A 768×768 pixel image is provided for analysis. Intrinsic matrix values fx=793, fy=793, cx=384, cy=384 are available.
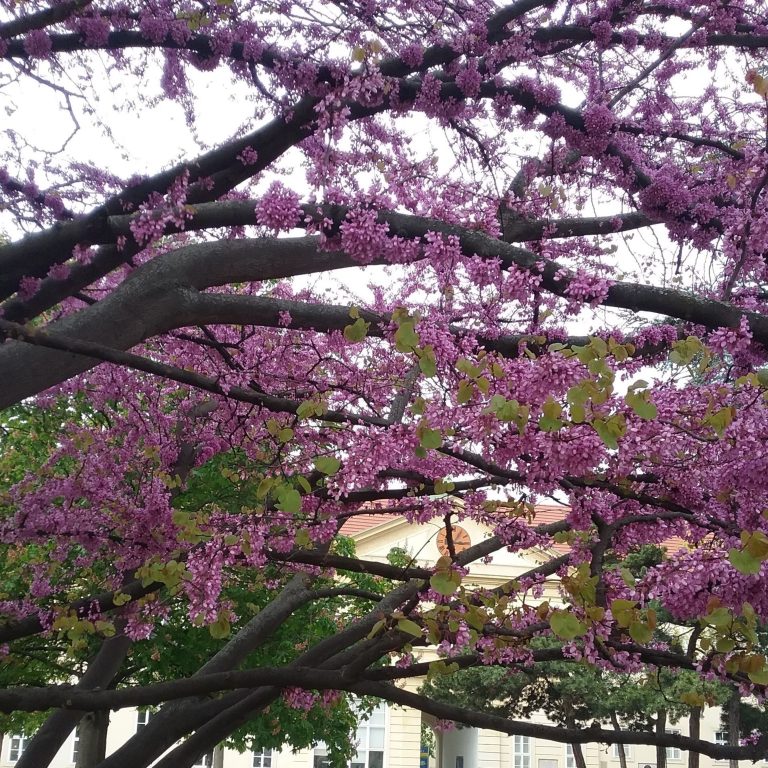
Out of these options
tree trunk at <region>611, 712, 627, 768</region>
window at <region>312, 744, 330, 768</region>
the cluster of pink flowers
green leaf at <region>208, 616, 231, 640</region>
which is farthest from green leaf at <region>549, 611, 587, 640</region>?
window at <region>312, 744, 330, 768</region>

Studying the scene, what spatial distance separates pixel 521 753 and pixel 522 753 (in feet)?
0.15

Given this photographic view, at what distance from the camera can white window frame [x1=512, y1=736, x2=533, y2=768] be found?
30.3 metres

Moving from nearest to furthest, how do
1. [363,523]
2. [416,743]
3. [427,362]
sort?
[427,362]
[416,743]
[363,523]

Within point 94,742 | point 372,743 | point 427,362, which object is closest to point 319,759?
point 372,743

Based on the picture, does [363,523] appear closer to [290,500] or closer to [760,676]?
[290,500]

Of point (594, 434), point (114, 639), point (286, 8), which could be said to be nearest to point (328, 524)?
point (594, 434)

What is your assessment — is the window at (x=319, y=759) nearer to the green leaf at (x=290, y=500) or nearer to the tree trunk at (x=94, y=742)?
the tree trunk at (x=94, y=742)

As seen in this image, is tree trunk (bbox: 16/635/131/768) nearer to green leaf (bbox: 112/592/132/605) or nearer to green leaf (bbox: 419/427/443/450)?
green leaf (bbox: 112/592/132/605)

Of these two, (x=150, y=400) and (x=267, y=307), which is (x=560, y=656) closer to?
(x=267, y=307)

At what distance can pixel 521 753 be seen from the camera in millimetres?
30656

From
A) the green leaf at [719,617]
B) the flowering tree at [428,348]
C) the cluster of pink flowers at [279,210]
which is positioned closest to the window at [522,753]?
the flowering tree at [428,348]

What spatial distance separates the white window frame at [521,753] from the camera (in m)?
30.3

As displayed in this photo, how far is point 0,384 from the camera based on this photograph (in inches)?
157

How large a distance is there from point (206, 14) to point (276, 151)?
95 centimetres
